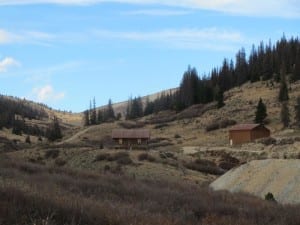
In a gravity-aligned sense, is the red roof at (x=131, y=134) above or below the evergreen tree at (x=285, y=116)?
below

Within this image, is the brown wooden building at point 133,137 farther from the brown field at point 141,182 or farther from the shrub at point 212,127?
the shrub at point 212,127

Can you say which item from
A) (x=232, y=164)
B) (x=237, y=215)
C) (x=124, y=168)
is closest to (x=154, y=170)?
(x=124, y=168)

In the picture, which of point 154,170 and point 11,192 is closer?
point 11,192

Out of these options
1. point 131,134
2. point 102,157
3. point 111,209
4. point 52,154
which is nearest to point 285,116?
point 131,134

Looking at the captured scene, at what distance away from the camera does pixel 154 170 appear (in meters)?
38.1

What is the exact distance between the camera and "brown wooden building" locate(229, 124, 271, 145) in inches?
3499

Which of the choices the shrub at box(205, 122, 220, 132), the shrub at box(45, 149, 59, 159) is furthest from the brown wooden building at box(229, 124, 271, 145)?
the shrub at box(45, 149, 59, 159)

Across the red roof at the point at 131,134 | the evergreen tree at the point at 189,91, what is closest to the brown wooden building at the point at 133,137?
the red roof at the point at 131,134

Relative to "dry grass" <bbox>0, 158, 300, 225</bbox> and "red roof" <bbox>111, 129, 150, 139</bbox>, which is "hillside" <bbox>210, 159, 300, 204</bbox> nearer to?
"dry grass" <bbox>0, 158, 300, 225</bbox>

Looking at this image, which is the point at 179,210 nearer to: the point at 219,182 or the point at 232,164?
the point at 219,182

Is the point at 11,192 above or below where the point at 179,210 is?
above

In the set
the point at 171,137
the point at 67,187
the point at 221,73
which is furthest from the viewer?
the point at 221,73

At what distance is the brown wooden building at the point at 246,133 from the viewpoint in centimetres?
8888

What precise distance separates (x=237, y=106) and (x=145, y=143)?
44.5 meters
